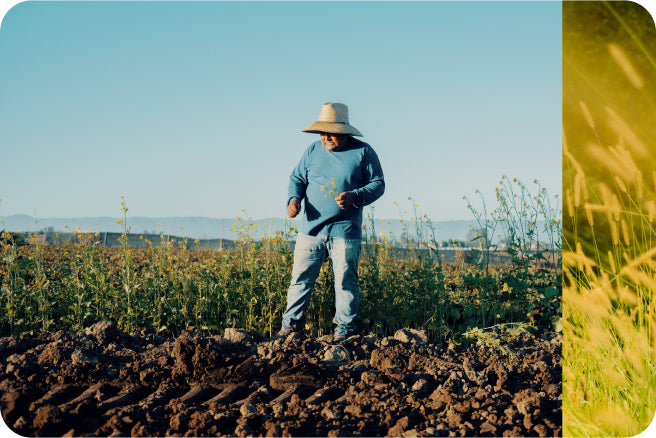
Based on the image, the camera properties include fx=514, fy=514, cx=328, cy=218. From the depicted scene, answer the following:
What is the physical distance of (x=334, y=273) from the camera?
4578mm

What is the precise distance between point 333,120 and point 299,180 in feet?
2.15

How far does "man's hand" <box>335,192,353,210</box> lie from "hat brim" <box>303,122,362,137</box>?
2.10 ft

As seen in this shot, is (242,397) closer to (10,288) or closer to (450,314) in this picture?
(450,314)

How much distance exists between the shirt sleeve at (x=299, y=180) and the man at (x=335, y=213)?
0.06 metres

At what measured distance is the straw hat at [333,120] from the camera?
4.67m

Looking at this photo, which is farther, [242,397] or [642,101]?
[642,101]

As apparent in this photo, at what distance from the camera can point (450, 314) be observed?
499 centimetres

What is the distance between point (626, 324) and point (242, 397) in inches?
Result: 94.5

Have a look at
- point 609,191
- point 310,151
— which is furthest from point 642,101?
point 310,151

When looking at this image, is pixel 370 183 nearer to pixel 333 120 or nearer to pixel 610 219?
pixel 333 120

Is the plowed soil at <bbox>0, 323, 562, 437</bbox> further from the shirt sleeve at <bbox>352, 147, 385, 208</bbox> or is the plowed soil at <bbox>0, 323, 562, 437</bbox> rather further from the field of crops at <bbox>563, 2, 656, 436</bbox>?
the shirt sleeve at <bbox>352, 147, 385, 208</bbox>

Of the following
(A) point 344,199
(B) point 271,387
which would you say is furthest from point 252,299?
(B) point 271,387

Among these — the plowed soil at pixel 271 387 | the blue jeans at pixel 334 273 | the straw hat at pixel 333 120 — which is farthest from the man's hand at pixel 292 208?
the plowed soil at pixel 271 387

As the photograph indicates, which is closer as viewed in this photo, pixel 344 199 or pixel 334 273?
pixel 344 199
